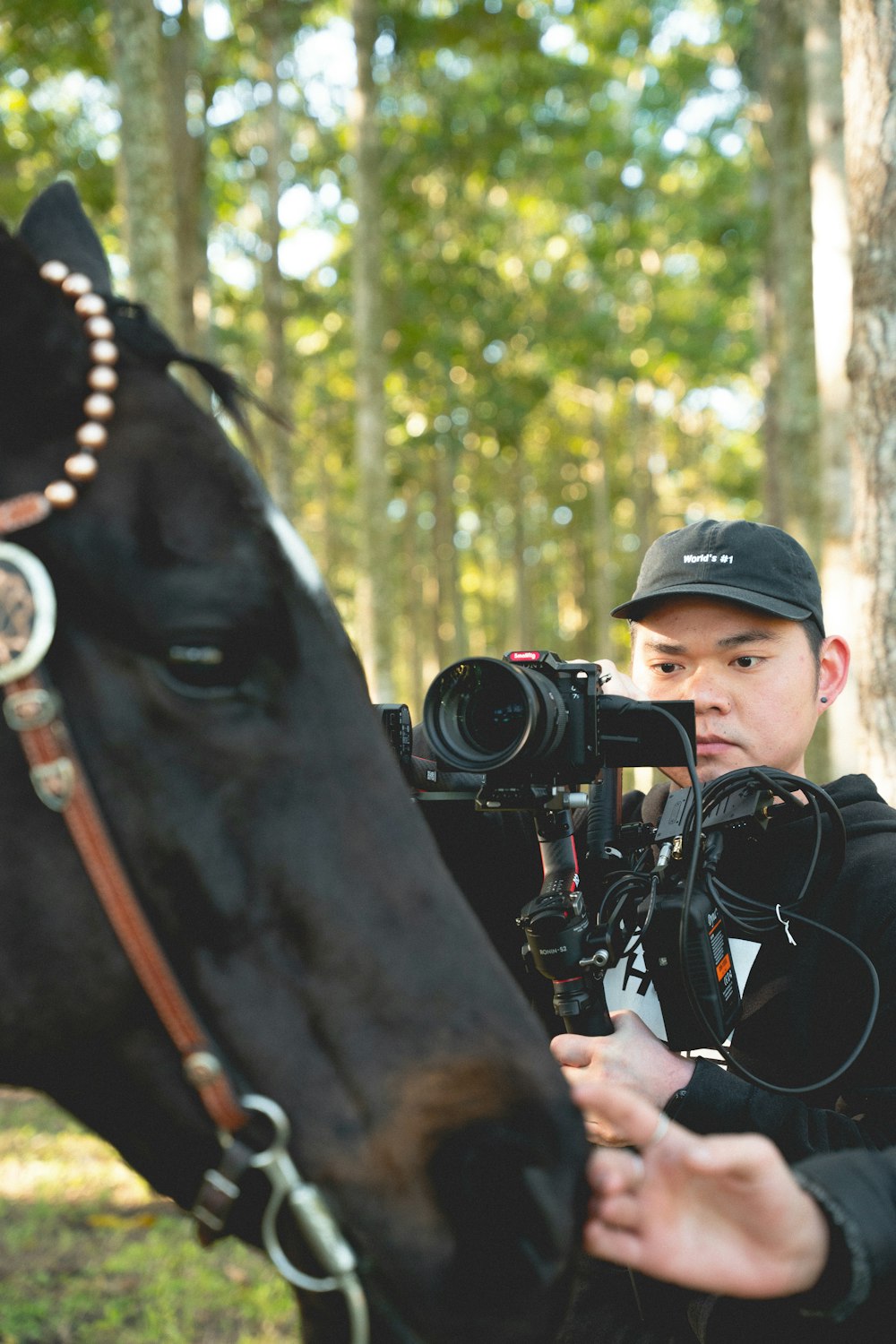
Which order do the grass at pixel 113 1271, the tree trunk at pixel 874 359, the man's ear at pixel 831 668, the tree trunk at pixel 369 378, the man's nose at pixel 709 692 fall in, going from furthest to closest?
the tree trunk at pixel 369 378
the grass at pixel 113 1271
the tree trunk at pixel 874 359
the man's ear at pixel 831 668
the man's nose at pixel 709 692

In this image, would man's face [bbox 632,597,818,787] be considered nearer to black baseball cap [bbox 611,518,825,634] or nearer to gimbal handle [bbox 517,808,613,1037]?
black baseball cap [bbox 611,518,825,634]

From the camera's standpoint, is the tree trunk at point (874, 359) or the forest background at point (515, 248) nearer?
the tree trunk at point (874, 359)

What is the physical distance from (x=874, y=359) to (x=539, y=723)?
2.57m

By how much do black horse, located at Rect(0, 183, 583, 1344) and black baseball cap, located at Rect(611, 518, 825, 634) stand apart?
1.21 metres

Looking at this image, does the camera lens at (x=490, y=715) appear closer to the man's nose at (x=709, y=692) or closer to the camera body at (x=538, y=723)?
the camera body at (x=538, y=723)

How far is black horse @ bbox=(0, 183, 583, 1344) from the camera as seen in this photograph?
53.9 inches

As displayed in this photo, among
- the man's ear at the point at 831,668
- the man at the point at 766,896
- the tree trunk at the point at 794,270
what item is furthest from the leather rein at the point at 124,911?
the tree trunk at the point at 794,270

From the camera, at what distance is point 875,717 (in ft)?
12.4

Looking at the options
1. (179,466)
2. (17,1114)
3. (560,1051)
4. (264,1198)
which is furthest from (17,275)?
(17,1114)

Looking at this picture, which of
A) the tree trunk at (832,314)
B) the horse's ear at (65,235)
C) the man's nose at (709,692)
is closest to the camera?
the horse's ear at (65,235)

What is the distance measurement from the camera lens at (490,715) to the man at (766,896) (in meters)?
0.51

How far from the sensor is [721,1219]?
143cm

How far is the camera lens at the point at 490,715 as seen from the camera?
1866 mm

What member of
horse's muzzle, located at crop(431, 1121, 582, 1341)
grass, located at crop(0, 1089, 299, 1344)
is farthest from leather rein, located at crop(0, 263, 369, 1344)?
grass, located at crop(0, 1089, 299, 1344)
